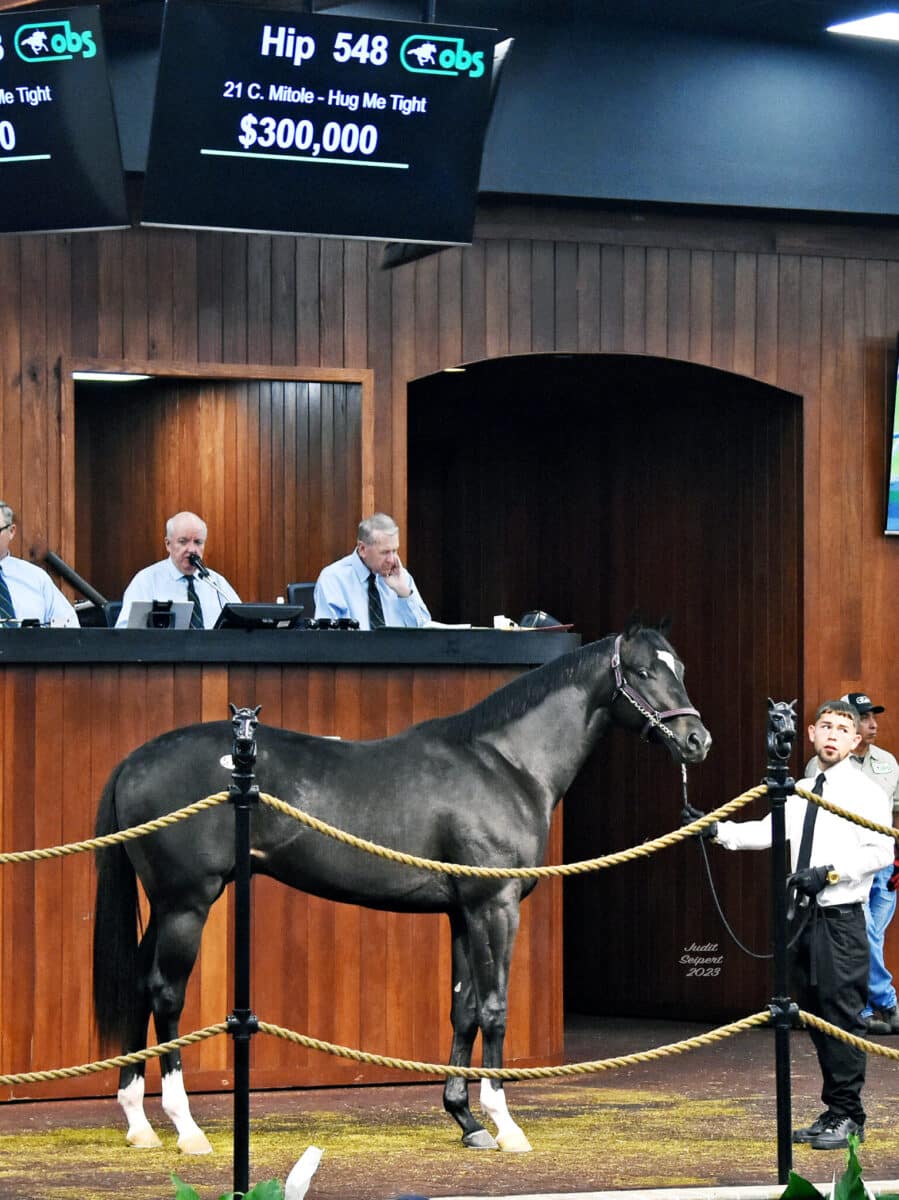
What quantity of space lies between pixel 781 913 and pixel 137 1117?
2173 mm

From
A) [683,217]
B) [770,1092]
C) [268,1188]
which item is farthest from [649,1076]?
[268,1188]

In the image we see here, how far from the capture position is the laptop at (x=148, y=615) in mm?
7332

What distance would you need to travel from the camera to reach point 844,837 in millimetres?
6047

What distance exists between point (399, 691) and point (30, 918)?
1.51 meters

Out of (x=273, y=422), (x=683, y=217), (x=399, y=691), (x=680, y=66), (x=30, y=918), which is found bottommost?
(x=30, y=918)

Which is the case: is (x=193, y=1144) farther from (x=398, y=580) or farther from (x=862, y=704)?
(x=862, y=704)

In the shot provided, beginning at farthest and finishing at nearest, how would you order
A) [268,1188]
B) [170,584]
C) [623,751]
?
[623,751] < [170,584] < [268,1188]

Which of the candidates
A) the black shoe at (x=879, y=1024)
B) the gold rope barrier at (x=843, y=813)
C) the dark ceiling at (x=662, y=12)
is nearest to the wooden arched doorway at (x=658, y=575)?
the black shoe at (x=879, y=1024)

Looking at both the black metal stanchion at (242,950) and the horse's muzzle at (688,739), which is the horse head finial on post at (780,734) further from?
the black metal stanchion at (242,950)

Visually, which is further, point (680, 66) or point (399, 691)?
point (680, 66)

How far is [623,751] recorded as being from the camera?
10195 millimetres

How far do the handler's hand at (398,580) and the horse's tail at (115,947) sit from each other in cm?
215

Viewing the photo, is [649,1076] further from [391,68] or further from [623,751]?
[391,68]

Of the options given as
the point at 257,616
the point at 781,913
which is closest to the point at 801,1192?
the point at 781,913
